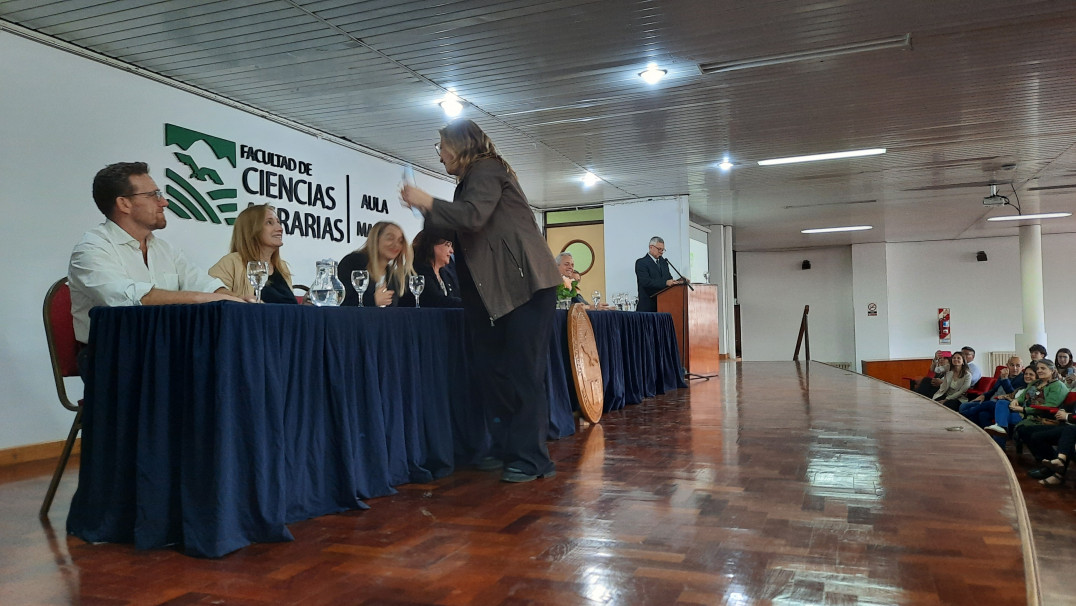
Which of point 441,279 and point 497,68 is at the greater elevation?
point 497,68

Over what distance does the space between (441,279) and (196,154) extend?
2.74 m

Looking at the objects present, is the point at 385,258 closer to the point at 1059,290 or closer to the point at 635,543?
the point at 635,543

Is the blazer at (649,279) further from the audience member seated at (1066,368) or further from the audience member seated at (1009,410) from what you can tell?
the audience member seated at (1066,368)

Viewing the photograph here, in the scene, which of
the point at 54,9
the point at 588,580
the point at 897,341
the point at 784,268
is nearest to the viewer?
the point at 588,580

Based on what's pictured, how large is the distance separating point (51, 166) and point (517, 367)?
3.48 m

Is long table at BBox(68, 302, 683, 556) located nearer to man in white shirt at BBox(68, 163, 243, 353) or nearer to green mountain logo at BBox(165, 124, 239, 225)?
man in white shirt at BBox(68, 163, 243, 353)

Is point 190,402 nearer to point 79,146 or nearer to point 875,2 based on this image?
point 79,146

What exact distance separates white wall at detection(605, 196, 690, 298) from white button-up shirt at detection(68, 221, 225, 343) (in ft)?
28.6

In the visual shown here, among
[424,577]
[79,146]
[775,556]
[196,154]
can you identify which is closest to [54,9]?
[79,146]

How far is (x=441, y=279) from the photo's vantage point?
3795 mm

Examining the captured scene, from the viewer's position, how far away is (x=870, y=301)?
16328 mm

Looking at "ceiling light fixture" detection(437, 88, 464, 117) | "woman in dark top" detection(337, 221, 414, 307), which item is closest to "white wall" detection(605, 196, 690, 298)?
"ceiling light fixture" detection(437, 88, 464, 117)

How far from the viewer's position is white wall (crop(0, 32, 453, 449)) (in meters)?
4.11

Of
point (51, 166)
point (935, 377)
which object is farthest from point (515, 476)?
point (935, 377)
